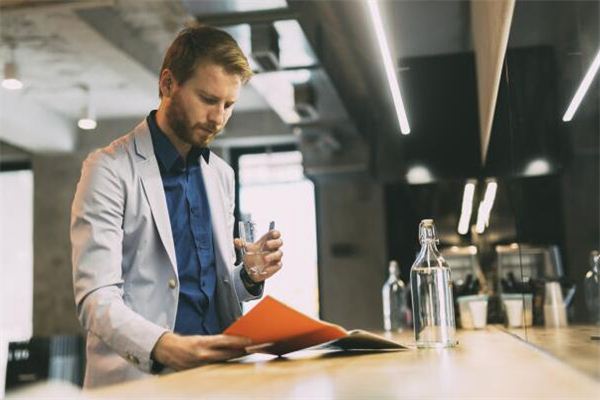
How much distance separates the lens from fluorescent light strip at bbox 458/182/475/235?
13.9 feet

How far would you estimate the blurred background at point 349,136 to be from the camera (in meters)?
1.52

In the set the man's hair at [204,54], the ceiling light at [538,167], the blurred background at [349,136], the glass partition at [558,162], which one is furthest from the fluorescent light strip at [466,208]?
the man's hair at [204,54]

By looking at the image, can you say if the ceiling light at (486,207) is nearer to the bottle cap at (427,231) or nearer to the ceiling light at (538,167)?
the ceiling light at (538,167)

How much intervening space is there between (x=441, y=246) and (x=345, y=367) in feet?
10.5

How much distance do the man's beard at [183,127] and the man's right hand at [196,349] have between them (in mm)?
575

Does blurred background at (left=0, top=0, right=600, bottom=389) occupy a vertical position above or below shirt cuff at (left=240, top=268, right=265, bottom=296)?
above

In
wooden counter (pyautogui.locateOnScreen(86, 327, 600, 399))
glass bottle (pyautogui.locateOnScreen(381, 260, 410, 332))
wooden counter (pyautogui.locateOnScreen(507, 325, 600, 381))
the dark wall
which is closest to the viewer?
wooden counter (pyautogui.locateOnScreen(86, 327, 600, 399))

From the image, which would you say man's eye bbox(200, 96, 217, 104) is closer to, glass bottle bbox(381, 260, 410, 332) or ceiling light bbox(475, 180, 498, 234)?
ceiling light bbox(475, 180, 498, 234)

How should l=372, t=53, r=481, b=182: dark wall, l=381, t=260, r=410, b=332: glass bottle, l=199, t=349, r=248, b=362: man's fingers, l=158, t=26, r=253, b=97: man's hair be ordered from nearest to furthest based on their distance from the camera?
l=199, t=349, r=248, b=362: man's fingers → l=158, t=26, r=253, b=97: man's hair → l=381, t=260, r=410, b=332: glass bottle → l=372, t=53, r=481, b=182: dark wall

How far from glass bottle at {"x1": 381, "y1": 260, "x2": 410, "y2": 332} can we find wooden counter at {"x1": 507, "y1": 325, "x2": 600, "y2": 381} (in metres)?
2.18

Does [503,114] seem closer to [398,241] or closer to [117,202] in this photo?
[117,202]

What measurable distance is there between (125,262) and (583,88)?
1003 millimetres

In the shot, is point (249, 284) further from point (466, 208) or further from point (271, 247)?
point (466, 208)

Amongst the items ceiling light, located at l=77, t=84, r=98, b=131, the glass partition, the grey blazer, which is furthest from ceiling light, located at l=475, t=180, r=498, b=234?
ceiling light, located at l=77, t=84, r=98, b=131
